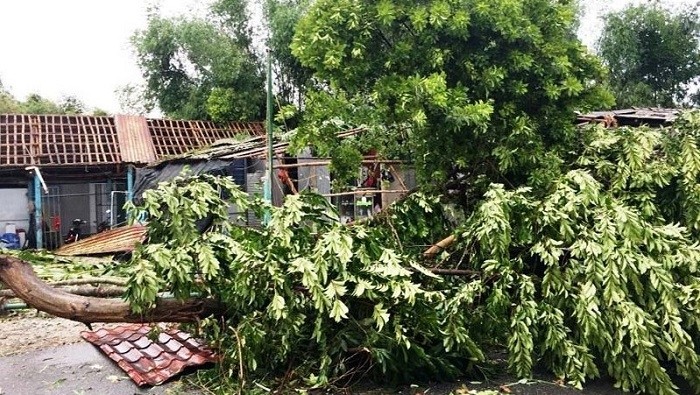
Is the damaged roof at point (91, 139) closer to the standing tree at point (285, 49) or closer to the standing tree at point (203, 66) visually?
the standing tree at point (203, 66)

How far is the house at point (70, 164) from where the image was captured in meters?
14.8

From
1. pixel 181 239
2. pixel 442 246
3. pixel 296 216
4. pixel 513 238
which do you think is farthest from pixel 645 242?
pixel 181 239

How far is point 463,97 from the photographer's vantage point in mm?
5586

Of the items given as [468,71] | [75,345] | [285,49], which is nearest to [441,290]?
[468,71]

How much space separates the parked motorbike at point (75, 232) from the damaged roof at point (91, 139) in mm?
1808

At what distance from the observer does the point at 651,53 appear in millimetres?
19484

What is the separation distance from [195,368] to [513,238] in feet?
9.44

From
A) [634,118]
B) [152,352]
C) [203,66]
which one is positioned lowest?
[152,352]

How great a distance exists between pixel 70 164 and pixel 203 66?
6.74 metres

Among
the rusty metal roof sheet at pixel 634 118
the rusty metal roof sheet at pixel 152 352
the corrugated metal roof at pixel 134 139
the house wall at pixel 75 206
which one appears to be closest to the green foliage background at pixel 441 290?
the rusty metal roof sheet at pixel 152 352

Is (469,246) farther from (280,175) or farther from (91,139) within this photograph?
(91,139)

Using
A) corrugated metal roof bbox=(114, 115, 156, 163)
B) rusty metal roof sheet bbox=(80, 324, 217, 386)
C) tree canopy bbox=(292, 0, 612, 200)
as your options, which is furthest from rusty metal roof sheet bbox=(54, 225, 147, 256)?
tree canopy bbox=(292, 0, 612, 200)

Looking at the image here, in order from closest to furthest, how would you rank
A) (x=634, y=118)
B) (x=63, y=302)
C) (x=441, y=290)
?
(x=63, y=302)
(x=441, y=290)
(x=634, y=118)

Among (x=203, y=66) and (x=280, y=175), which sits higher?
(x=203, y=66)
